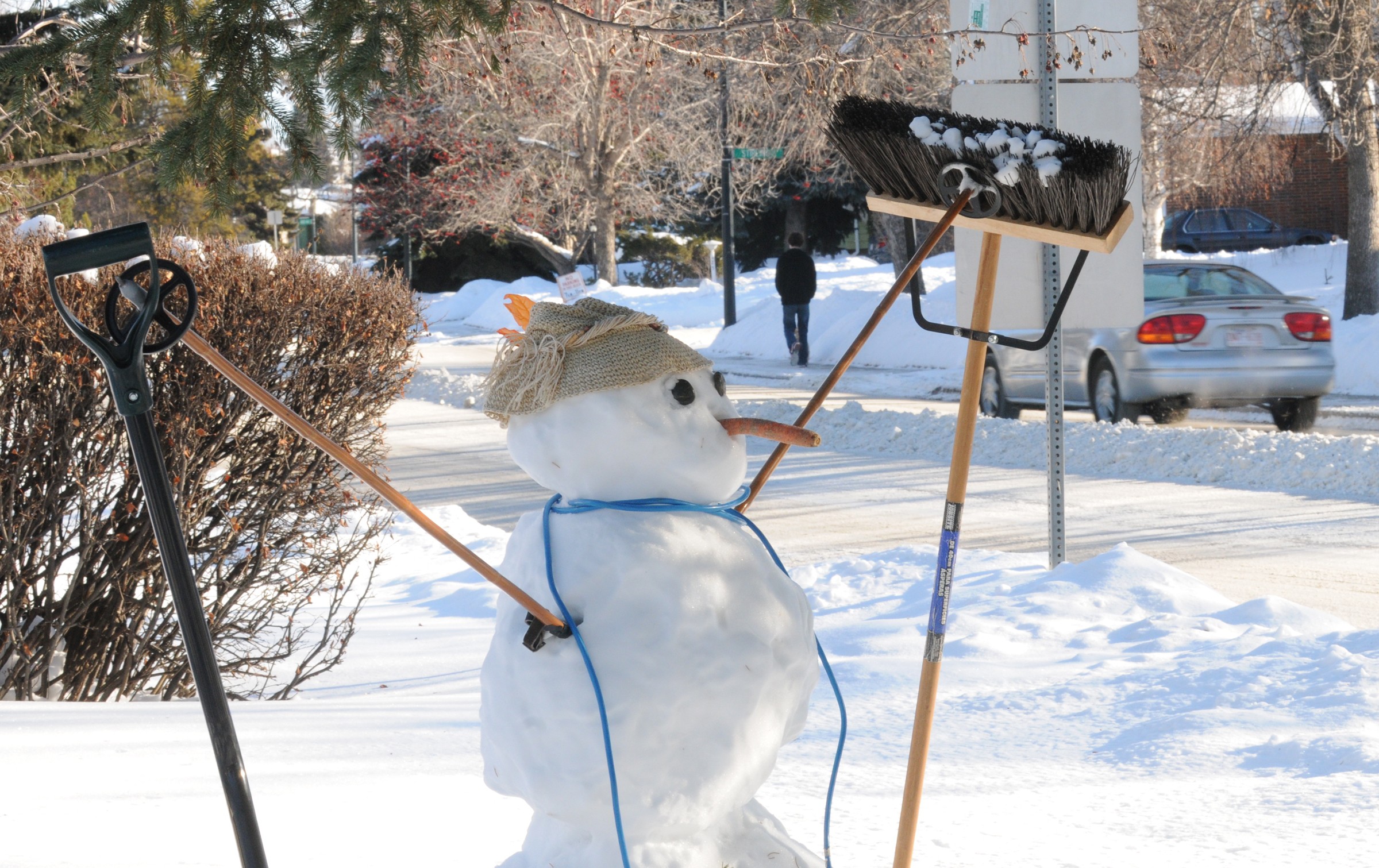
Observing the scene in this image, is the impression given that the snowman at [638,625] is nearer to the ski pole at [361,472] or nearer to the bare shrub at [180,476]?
the ski pole at [361,472]

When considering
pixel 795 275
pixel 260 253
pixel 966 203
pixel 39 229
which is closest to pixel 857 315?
pixel 795 275

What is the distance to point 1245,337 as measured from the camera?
34.5ft

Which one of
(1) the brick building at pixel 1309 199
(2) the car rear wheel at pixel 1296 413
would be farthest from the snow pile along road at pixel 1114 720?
(1) the brick building at pixel 1309 199

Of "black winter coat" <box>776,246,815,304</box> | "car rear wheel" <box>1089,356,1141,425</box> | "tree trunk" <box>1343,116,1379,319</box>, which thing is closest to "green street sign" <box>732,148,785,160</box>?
"black winter coat" <box>776,246,815,304</box>

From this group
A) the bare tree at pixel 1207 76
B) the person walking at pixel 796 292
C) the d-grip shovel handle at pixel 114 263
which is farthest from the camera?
the person walking at pixel 796 292

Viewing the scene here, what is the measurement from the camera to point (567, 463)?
2076mm

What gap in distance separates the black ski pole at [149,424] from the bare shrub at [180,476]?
2365 mm

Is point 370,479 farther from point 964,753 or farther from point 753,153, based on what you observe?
point 753,153

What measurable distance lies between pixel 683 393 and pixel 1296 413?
10.4m

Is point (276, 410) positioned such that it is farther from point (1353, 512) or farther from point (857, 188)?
point (857, 188)

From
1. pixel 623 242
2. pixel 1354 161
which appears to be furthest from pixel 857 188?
pixel 1354 161

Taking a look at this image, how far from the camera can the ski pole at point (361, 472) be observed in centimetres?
184

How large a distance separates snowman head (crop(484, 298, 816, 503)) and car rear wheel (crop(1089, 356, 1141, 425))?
30.8ft

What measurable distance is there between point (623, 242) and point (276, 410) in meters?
38.7
